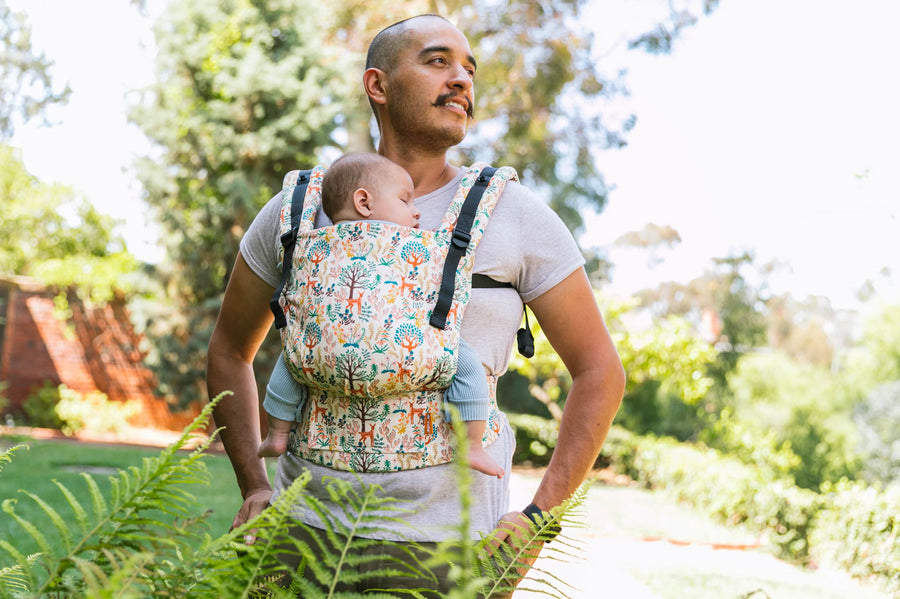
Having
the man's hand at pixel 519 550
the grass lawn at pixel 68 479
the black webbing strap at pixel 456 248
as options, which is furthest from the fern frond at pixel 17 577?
the grass lawn at pixel 68 479

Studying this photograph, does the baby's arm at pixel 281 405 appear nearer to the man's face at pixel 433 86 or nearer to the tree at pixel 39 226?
the man's face at pixel 433 86

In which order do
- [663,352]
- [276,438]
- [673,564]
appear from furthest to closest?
[663,352] < [673,564] < [276,438]

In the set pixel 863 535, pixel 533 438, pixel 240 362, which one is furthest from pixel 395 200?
pixel 533 438

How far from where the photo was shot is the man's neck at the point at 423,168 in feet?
6.64

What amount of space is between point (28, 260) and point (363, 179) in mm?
27741

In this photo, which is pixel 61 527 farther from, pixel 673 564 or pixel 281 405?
pixel 673 564

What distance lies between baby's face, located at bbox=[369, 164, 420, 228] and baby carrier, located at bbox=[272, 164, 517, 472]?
0.46 feet

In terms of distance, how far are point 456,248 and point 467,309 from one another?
178 mm

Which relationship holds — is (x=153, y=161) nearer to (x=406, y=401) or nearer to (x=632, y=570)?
(x=632, y=570)

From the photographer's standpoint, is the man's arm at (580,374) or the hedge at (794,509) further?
the hedge at (794,509)

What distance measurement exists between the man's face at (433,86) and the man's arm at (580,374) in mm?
492

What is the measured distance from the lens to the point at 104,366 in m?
15.9

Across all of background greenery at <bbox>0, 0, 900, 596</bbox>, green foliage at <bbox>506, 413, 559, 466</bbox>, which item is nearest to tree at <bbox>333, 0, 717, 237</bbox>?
background greenery at <bbox>0, 0, 900, 596</bbox>

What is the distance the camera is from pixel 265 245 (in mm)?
1983
